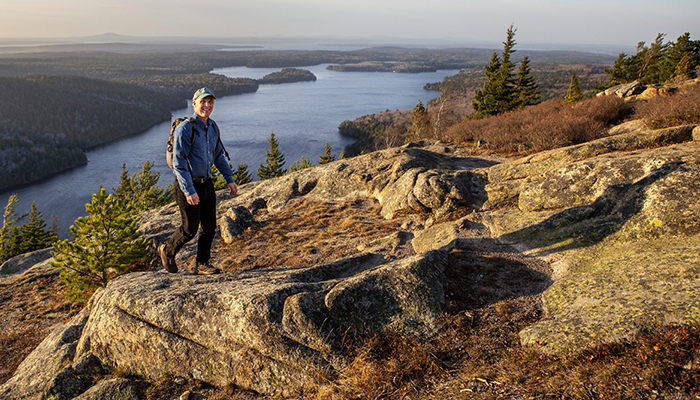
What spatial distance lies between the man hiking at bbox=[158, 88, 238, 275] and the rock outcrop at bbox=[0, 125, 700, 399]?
0.76 m

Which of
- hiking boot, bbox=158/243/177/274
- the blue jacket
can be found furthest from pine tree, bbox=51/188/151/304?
the blue jacket

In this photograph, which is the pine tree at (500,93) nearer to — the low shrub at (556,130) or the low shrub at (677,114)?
the low shrub at (556,130)

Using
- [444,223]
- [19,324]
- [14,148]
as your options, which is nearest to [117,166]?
[14,148]

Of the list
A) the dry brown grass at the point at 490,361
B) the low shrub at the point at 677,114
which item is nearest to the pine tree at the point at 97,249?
the dry brown grass at the point at 490,361

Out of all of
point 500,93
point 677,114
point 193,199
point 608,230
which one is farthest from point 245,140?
point 608,230

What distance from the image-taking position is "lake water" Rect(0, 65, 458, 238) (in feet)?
236

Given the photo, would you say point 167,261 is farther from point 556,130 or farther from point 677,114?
point 677,114

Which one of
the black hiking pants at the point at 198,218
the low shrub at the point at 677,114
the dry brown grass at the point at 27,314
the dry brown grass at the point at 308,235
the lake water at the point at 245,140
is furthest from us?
the lake water at the point at 245,140

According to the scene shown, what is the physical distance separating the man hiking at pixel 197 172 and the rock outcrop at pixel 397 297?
0.76 meters

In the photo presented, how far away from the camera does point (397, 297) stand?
15.8ft

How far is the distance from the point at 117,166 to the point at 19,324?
9171 centimetres

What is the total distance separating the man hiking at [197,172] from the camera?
5.38 metres

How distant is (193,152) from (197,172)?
331mm

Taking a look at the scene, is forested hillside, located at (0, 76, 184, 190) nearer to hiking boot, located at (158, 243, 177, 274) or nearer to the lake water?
the lake water
